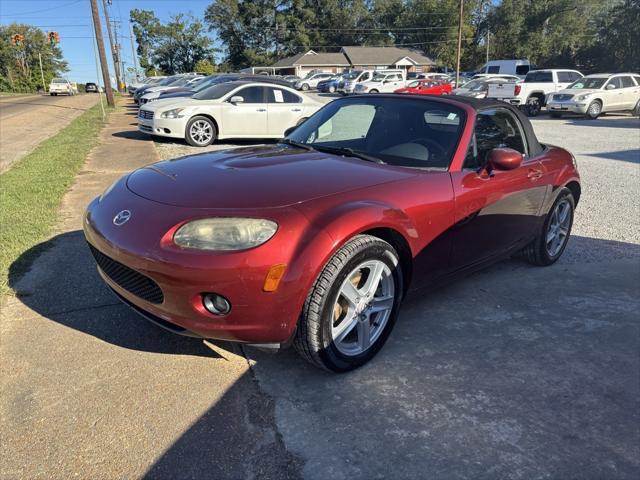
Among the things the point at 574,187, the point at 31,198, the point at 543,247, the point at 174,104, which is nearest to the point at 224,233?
the point at 543,247

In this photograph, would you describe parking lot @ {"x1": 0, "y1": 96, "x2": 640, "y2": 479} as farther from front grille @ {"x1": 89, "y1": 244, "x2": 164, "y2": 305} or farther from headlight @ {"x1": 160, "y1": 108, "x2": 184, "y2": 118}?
headlight @ {"x1": 160, "y1": 108, "x2": 184, "y2": 118}

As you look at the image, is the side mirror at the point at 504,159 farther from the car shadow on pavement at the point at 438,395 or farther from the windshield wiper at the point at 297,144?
the windshield wiper at the point at 297,144

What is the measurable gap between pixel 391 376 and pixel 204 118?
10070 millimetres

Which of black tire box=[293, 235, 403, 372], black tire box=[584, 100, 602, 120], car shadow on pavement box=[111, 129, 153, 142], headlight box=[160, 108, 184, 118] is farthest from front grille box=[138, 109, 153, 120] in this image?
black tire box=[584, 100, 602, 120]

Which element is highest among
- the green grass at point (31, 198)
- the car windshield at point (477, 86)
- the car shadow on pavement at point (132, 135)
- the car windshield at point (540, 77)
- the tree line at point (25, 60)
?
the tree line at point (25, 60)

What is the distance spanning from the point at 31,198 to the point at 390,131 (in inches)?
192

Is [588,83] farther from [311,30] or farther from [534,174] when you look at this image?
[311,30]

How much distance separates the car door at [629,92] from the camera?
20062 millimetres

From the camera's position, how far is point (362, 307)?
9.30 feet

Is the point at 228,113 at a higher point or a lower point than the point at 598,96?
higher

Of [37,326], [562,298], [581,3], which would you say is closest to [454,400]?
[562,298]

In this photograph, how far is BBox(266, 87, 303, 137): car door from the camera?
40.0ft

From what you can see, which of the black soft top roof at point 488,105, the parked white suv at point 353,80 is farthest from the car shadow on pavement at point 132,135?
the parked white suv at point 353,80

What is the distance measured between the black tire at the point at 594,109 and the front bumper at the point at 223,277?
20.4m
